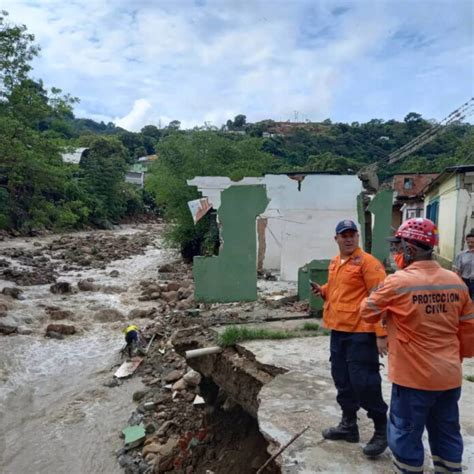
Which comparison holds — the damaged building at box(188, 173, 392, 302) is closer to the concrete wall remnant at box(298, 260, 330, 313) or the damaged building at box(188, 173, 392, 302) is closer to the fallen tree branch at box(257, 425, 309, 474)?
the concrete wall remnant at box(298, 260, 330, 313)

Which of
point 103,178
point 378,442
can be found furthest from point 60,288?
point 103,178

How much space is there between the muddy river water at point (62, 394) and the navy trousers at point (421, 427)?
3.86 meters

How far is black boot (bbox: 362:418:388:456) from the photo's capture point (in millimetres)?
3055

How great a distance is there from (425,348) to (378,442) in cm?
95

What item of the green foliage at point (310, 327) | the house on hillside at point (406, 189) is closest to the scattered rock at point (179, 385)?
the green foliage at point (310, 327)

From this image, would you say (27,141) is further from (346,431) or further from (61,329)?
(346,431)

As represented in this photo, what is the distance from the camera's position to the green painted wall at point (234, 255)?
703 cm

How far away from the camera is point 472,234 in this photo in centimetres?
633

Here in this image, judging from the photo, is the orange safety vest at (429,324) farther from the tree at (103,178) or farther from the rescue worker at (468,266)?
the tree at (103,178)

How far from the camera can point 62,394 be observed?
744 cm

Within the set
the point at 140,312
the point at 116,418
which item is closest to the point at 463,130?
the point at 140,312

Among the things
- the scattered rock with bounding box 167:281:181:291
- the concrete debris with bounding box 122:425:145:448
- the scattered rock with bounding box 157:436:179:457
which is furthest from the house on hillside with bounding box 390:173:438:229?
the scattered rock with bounding box 157:436:179:457

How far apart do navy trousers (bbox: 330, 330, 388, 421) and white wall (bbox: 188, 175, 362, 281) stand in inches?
295

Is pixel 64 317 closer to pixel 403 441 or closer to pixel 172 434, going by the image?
pixel 172 434
